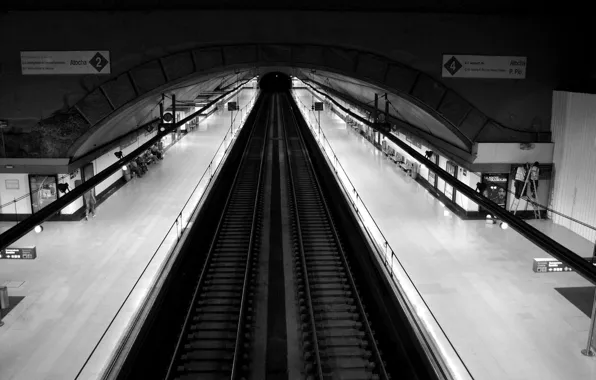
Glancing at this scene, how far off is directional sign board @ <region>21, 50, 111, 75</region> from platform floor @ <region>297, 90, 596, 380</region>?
7.33m

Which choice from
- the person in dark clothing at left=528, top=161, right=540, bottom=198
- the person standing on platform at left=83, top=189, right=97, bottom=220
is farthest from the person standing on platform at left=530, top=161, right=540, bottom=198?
the person standing on platform at left=83, top=189, right=97, bottom=220

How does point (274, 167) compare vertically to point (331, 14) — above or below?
below

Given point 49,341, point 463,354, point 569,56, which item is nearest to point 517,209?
point 569,56

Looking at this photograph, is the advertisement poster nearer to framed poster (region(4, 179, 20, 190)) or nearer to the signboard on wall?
the signboard on wall

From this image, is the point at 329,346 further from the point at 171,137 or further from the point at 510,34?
the point at 171,137

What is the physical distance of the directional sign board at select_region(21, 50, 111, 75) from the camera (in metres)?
11.3

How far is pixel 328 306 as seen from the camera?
9211mm

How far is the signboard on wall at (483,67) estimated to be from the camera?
11.7 meters

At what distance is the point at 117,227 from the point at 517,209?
409 inches

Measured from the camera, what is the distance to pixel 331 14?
11070mm

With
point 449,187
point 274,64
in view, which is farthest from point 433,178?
point 274,64

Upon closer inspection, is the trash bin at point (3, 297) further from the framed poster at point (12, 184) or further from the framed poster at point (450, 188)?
the framed poster at point (450, 188)

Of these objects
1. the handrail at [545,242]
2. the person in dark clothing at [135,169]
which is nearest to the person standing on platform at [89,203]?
the person in dark clothing at [135,169]

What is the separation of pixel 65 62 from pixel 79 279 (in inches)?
179
